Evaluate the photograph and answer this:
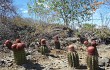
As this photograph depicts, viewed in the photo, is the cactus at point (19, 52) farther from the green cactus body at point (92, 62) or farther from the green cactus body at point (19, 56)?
the green cactus body at point (92, 62)

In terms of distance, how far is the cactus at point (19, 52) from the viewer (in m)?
7.62

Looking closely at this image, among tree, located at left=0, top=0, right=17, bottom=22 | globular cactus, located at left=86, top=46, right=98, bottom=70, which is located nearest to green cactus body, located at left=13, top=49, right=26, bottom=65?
globular cactus, located at left=86, top=46, right=98, bottom=70

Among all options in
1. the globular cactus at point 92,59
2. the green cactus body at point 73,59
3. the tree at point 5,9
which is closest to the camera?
the globular cactus at point 92,59

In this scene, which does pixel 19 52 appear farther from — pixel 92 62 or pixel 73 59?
pixel 92 62

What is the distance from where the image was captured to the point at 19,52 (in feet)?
25.3

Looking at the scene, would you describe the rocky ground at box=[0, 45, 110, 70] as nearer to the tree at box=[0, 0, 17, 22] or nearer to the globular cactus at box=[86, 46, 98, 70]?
the globular cactus at box=[86, 46, 98, 70]

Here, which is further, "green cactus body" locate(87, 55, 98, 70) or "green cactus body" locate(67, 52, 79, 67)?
"green cactus body" locate(67, 52, 79, 67)

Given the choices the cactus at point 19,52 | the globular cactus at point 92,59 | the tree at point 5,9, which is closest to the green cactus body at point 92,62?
the globular cactus at point 92,59

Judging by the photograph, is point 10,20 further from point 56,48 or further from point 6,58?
point 6,58

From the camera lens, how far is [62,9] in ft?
63.4

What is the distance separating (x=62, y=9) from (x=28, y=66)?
1190cm

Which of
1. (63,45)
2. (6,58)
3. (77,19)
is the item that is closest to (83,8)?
(77,19)

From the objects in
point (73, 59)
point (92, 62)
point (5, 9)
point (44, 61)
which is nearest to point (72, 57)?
point (73, 59)

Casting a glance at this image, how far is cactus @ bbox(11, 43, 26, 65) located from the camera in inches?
300
